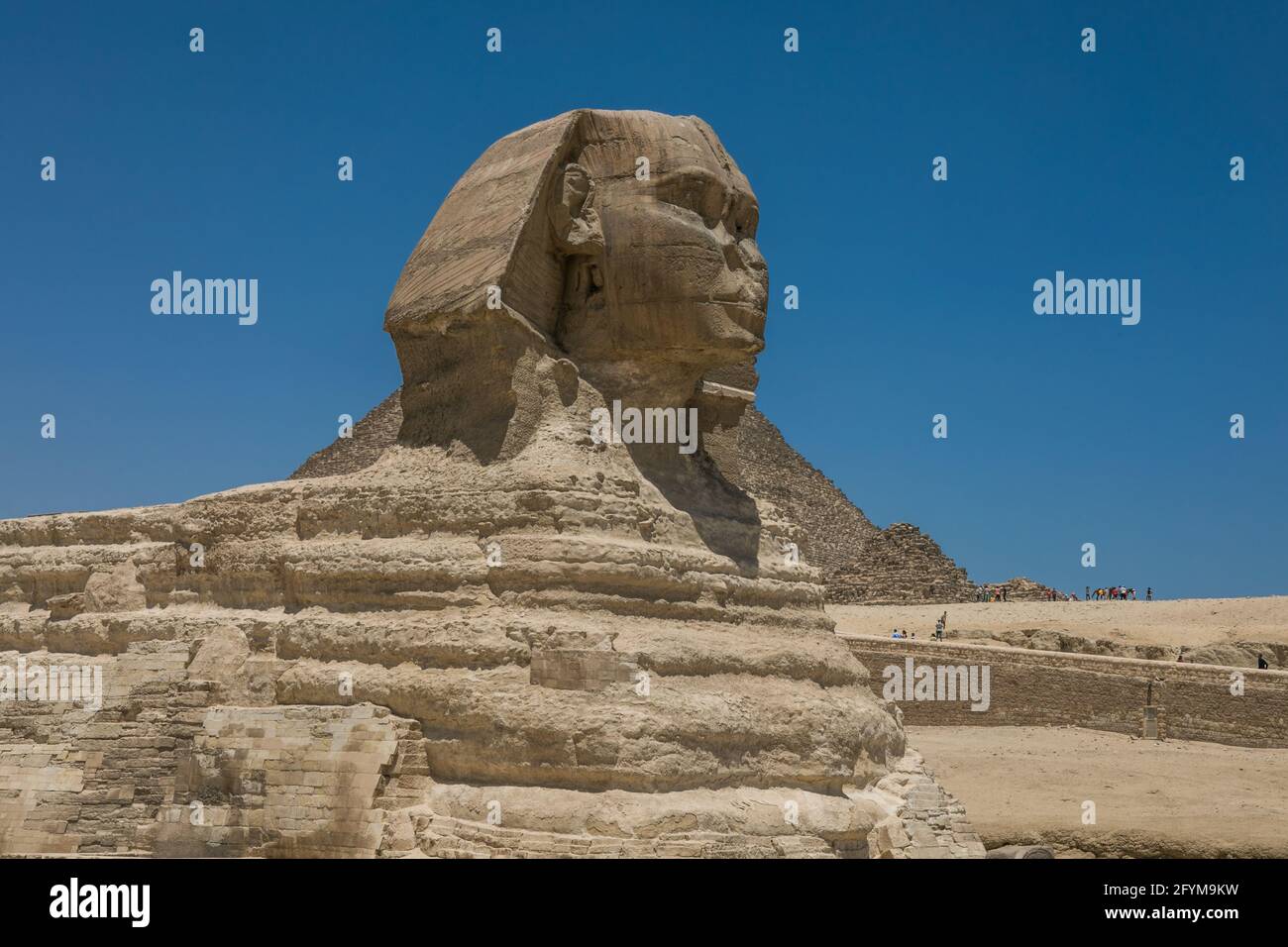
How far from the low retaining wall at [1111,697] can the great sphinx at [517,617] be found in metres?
14.5

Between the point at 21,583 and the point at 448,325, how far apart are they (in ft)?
16.0

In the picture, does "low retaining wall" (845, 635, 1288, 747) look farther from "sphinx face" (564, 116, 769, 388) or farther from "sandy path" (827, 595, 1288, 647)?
"sphinx face" (564, 116, 769, 388)

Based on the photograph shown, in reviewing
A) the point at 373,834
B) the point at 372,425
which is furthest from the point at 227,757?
the point at 372,425

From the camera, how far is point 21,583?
1328cm

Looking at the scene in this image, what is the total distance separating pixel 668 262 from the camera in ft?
35.4

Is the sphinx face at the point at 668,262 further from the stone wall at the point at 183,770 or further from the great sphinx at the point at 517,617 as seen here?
the stone wall at the point at 183,770

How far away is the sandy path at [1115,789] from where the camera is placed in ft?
47.0

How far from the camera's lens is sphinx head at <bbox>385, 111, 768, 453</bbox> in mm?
10781

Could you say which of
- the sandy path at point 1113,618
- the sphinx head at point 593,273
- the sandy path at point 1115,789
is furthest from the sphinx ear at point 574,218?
the sandy path at point 1113,618

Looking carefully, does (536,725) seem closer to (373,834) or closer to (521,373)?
(373,834)

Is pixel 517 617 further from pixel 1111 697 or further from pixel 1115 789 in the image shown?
pixel 1111 697

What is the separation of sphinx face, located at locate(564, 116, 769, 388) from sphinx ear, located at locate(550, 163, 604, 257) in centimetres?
7

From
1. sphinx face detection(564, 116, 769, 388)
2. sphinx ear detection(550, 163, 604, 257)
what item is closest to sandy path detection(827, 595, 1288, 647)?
sphinx face detection(564, 116, 769, 388)

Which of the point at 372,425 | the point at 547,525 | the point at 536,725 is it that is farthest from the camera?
the point at 372,425
